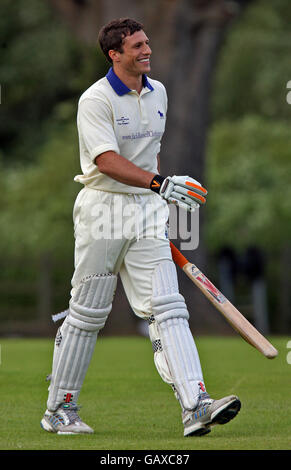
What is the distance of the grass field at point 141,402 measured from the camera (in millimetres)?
5488

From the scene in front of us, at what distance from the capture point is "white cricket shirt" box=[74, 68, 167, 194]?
588cm

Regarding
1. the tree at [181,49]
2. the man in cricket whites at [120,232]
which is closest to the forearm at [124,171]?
the man in cricket whites at [120,232]

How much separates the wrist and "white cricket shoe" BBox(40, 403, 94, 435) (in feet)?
4.24

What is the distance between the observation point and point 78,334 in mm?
6043

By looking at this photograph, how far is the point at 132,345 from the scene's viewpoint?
12.4 metres

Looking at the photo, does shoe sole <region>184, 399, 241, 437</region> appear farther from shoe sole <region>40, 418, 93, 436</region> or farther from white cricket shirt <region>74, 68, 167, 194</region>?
white cricket shirt <region>74, 68, 167, 194</region>

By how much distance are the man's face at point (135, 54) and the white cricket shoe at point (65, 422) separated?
1.86 meters

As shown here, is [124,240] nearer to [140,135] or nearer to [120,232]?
[120,232]

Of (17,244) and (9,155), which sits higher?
(9,155)

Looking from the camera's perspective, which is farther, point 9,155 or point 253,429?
point 9,155

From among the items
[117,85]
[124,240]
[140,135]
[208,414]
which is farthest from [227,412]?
[117,85]
